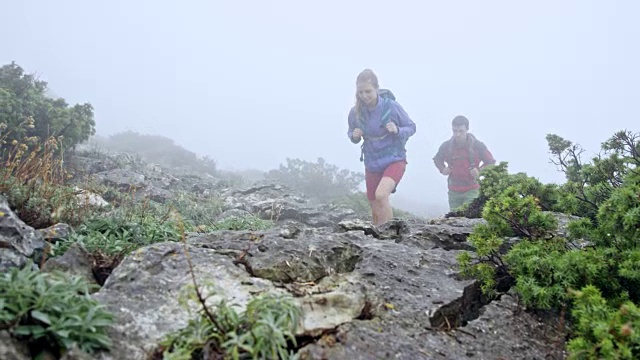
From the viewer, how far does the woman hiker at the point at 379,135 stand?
7.45 meters

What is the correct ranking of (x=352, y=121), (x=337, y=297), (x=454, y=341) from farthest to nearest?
1. (x=352, y=121)
2. (x=337, y=297)
3. (x=454, y=341)

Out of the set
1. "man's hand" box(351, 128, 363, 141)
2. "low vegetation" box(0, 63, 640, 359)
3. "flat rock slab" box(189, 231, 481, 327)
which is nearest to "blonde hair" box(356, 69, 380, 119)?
"man's hand" box(351, 128, 363, 141)

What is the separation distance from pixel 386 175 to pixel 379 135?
738mm

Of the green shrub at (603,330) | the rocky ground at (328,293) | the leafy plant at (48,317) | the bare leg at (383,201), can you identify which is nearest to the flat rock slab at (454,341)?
the rocky ground at (328,293)

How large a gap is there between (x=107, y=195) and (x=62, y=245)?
4.80m

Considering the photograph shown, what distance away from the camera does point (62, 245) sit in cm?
362

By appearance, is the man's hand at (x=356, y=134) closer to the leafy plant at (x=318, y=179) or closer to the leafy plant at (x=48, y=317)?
the leafy plant at (x=48, y=317)

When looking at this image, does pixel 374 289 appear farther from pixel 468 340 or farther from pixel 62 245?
pixel 62 245

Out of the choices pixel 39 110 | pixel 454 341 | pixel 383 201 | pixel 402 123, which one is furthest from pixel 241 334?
pixel 39 110

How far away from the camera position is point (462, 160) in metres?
9.90

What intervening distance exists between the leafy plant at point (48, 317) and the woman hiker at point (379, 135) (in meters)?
5.53

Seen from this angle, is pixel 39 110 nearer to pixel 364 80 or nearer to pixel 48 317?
pixel 364 80

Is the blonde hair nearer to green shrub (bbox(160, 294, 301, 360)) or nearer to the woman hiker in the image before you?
the woman hiker

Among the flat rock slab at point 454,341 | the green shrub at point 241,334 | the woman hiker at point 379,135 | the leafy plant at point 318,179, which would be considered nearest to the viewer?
the green shrub at point 241,334
